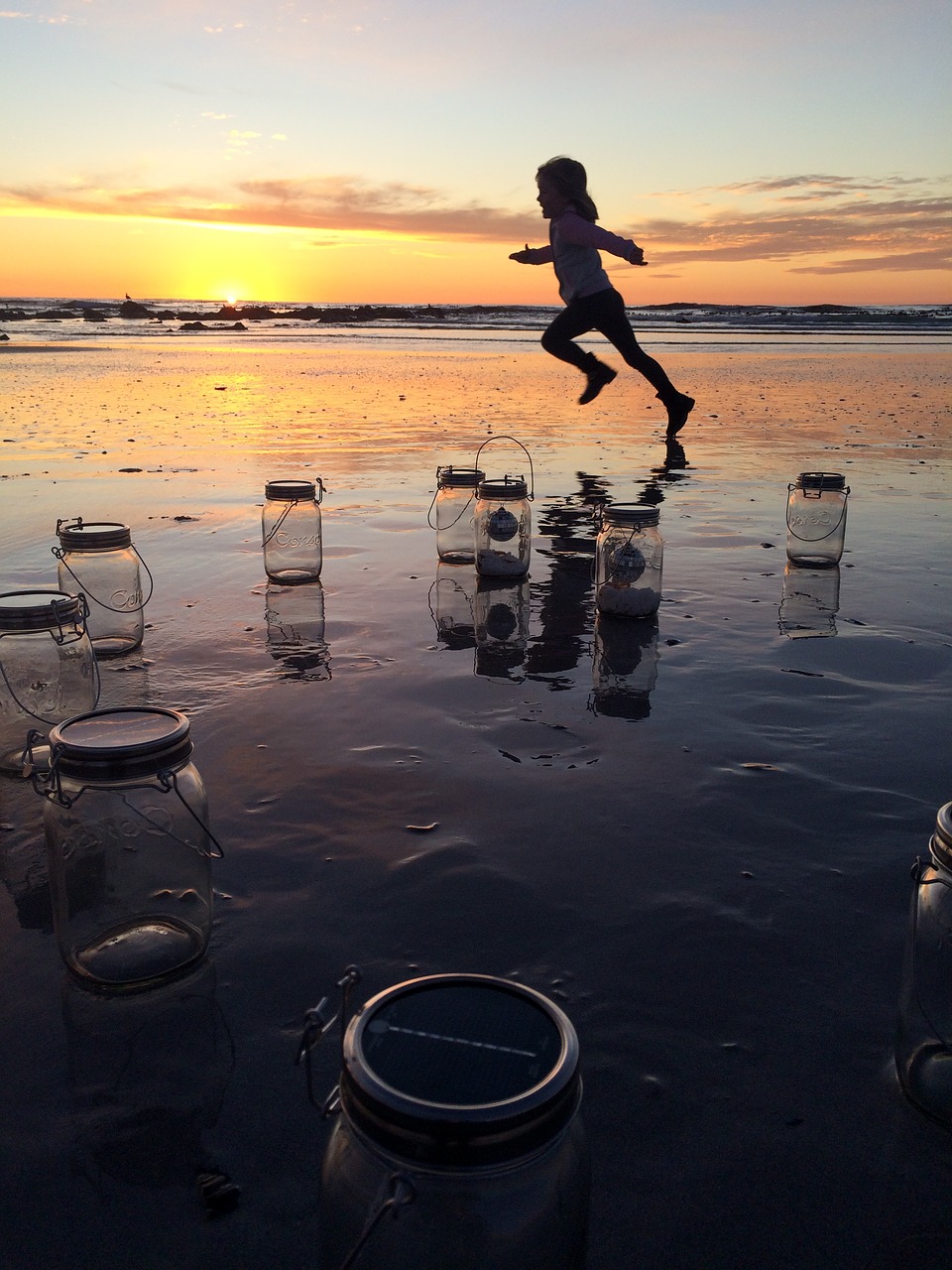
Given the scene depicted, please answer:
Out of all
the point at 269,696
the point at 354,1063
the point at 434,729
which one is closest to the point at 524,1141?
the point at 354,1063

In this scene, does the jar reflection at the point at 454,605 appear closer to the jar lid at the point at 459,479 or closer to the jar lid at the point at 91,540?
the jar lid at the point at 459,479

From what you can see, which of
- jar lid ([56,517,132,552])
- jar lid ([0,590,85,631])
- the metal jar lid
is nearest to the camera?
the metal jar lid

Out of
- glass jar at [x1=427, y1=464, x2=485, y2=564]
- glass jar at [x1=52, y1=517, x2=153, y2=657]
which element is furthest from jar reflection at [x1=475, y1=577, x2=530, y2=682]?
glass jar at [x1=52, y1=517, x2=153, y2=657]

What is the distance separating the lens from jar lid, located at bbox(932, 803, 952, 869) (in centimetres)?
166

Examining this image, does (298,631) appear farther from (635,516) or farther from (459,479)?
(459,479)

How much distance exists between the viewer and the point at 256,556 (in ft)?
20.0

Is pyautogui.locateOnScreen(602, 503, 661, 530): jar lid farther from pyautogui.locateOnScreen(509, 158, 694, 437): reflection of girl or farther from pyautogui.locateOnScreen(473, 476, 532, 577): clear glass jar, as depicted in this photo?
pyautogui.locateOnScreen(509, 158, 694, 437): reflection of girl

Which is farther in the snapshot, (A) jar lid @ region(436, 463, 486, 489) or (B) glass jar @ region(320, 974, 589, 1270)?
(A) jar lid @ region(436, 463, 486, 489)

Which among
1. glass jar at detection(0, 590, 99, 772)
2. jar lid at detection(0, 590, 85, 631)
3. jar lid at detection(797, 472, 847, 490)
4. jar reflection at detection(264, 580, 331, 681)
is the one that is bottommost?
jar reflection at detection(264, 580, 331, 681)

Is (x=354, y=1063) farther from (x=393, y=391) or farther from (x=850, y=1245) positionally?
(x=393, y=391)

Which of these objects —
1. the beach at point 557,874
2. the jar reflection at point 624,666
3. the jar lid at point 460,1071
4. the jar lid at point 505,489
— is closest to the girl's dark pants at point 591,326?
the beach at point 557,874

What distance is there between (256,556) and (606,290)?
5261 millimetres

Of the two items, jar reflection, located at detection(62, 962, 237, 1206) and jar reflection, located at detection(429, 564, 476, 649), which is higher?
jar reflection, located at detection(429, 564, 476, 649)

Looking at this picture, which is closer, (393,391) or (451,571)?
(451,571)
